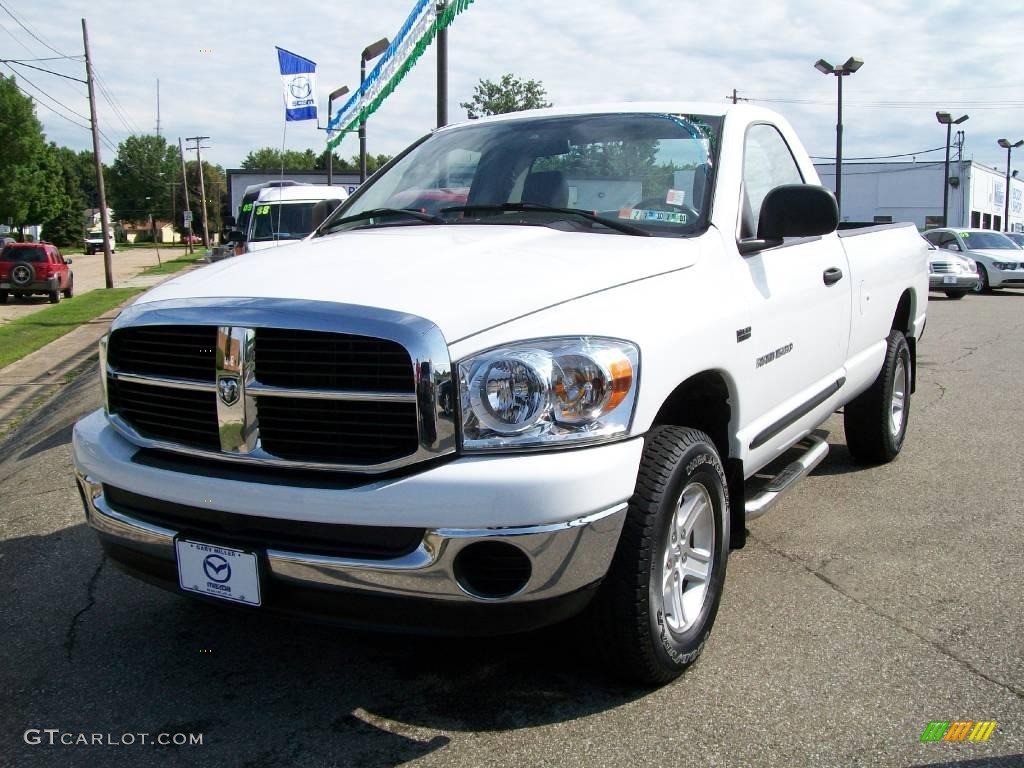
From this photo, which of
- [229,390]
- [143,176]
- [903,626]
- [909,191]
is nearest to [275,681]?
[229,390]

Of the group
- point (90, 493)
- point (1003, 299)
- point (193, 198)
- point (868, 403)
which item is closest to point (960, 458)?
point (868, 403)

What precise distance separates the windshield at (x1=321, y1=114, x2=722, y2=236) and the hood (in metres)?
0.20

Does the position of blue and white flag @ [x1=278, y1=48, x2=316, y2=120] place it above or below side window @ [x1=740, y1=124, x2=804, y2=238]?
above

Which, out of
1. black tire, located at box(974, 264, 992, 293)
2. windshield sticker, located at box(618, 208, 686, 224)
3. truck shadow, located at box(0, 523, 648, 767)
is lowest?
truck shadow, located at box(0, 523, 648, 767)

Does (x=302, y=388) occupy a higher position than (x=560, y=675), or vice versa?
(x=302, y=388)

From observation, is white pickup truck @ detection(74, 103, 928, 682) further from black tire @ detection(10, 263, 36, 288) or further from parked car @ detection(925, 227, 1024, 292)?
black tire @ detection(10, 263, 36, 288)

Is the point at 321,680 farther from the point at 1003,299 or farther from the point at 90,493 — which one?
the point at 1003,299

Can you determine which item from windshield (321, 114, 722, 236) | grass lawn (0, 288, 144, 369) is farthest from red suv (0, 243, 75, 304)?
windshield (321, 114, 722, 236)

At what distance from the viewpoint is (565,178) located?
3877 mm

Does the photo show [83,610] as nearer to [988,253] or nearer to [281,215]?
[281,215]

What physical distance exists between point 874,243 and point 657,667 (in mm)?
3107

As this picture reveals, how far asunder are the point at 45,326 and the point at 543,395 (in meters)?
18.6

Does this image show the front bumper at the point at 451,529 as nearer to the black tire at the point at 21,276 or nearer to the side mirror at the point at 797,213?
the side mirror at the point at 797,213

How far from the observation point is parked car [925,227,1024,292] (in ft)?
74.9
